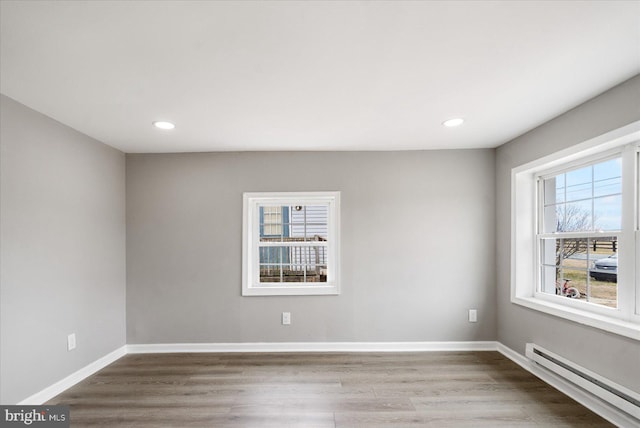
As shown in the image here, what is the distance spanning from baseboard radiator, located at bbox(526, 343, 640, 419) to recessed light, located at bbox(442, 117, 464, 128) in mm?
2087

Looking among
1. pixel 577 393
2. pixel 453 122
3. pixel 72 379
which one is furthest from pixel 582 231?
pixel 72 379

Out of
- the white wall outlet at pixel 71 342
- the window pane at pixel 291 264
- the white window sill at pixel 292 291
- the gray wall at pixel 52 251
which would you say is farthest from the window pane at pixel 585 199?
the white wall outlet at pixel 71 342

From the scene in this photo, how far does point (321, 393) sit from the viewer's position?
8.25 ft

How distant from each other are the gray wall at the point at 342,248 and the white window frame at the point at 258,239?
7cm

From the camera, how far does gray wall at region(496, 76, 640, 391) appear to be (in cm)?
195

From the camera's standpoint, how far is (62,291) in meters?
2.57

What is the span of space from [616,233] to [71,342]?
438cm

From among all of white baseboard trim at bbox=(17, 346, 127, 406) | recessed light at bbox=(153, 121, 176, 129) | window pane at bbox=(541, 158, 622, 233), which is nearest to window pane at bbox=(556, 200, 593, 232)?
window pane at bbox=(541, 158, 622, 233)

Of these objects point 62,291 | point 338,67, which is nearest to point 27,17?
point 338,67

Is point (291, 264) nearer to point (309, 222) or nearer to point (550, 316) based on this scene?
point (309, 222)

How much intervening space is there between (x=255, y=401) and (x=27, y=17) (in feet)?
8.77

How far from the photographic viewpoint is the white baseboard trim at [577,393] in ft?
6.64

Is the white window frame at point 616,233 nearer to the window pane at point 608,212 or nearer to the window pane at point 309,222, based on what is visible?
the window pane at point 608,212

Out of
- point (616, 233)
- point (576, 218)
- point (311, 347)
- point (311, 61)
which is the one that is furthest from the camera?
point (311, 347)
